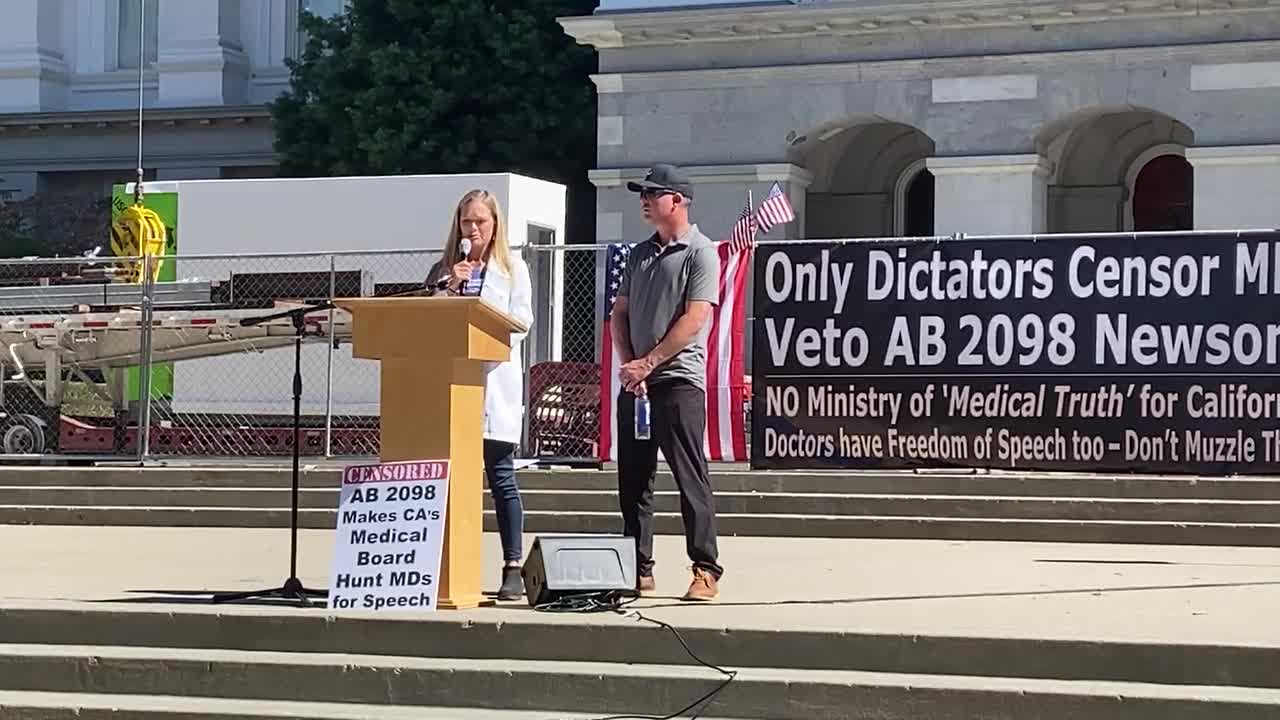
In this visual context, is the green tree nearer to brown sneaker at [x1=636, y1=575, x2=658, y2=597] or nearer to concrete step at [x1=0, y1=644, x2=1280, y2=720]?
brown sneaker at [x1=636, y1=575, x2=658, y2=597]

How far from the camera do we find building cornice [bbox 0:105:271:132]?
40469mm

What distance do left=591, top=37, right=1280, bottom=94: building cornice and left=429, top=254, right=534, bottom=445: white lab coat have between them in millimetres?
18008

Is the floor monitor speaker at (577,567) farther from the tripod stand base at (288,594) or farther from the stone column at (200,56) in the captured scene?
the stone column at (200,56)

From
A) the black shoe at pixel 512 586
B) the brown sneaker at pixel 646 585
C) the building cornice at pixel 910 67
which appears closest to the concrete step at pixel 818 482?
the brown sneaker at pixel 646 585

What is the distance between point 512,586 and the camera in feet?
29.3

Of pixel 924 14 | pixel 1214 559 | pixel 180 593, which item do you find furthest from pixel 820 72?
pixel 180 593

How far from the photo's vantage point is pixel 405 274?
19047 millimetres

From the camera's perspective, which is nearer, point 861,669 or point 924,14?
point 861,669

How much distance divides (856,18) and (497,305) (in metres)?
18.6

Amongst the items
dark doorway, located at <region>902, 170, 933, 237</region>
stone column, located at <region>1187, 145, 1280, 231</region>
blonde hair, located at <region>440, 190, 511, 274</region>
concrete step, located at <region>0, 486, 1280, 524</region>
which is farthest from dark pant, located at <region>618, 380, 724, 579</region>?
dark doorway, located at <region>902, 170, 933, 237</region>

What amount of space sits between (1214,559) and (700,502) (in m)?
3.93

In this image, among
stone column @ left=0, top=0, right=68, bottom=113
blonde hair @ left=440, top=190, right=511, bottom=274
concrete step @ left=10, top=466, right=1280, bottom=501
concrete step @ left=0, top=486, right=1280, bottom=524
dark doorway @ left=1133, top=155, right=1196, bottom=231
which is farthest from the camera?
stone column @ left=0, top=0, right=68, bottom=113

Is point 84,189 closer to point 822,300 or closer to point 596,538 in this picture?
point 822,300

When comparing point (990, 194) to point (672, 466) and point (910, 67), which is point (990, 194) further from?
point (672, 466)
